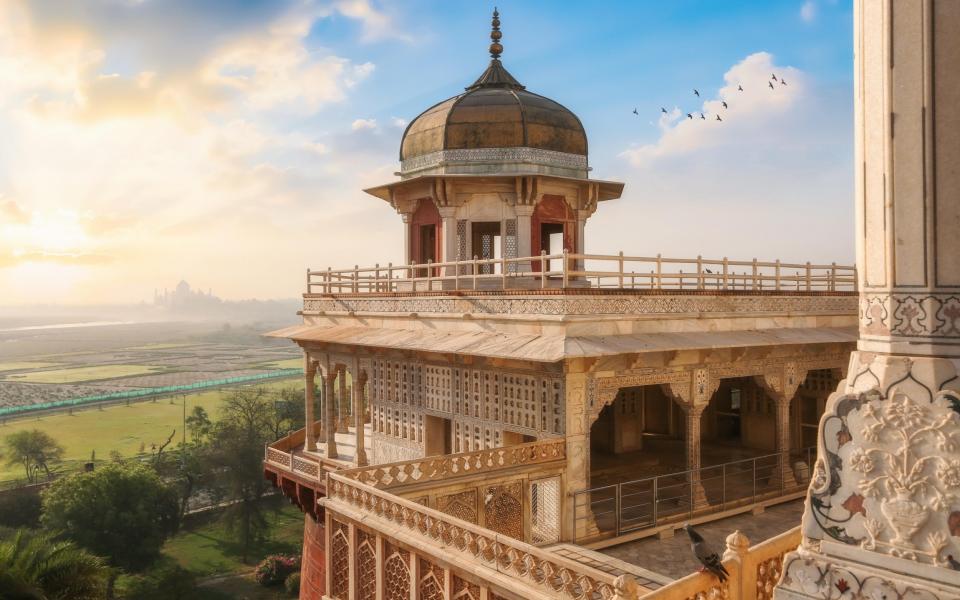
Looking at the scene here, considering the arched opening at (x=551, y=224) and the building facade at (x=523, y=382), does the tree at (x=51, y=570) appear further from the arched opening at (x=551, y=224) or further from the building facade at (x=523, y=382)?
the arched opening at (x=551, y=224)

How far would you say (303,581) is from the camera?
775 inches

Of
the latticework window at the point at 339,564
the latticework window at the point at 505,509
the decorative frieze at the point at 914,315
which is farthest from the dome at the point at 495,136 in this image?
the decorative frieze at the point at 914,315

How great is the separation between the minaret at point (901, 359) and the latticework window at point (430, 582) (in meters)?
4.52

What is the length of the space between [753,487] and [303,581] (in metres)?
11.9

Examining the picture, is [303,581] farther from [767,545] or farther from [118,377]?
[118,377]

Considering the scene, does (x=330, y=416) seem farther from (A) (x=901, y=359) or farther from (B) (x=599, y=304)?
(A) (x=901, y=359)

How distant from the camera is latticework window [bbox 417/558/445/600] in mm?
8734

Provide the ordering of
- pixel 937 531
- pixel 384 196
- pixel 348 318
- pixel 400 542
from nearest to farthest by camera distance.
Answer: pixel 937 531, pixel 400 542, pixel 348 318, pixel 384 196

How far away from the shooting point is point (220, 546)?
46094mm

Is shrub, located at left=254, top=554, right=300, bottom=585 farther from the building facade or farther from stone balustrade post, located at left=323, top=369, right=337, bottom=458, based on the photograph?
stone balustrade post, located at left=323, top=369, right=337, bottom=458

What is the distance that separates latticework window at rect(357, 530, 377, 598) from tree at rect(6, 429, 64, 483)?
57833 millimetres

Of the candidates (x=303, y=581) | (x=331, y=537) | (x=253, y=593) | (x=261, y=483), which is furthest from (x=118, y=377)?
(x=331, y=537)

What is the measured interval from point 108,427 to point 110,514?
54.5 m

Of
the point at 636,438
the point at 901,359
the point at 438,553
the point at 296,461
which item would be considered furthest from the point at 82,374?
the point at 901,359
